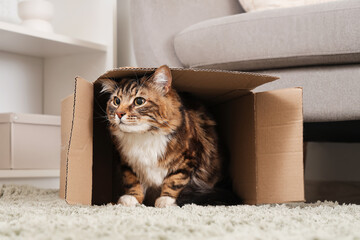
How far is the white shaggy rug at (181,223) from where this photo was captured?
650 millimetres

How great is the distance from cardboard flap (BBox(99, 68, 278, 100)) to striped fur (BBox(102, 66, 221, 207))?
3 cm

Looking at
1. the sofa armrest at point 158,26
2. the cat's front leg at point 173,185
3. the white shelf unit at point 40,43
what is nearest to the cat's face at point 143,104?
the cat's front leg at point 173,185

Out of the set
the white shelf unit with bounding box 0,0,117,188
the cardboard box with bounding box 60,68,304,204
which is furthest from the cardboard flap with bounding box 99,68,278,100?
the white shelf unit with bounding box 0,0,117,188

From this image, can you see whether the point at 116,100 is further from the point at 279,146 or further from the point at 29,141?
the point at 29,141

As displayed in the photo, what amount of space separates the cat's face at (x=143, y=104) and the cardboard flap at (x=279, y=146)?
0.24 m

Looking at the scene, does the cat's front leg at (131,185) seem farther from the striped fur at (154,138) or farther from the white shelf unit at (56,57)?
the white shelf unit at (56,57)

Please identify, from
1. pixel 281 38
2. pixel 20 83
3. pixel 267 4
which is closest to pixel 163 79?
pixel 281 38

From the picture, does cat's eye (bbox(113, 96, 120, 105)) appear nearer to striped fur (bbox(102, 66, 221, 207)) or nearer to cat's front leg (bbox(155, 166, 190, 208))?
striped fur (bbox(102, 66, 221, 207))

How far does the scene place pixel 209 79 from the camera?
1107 millimetres

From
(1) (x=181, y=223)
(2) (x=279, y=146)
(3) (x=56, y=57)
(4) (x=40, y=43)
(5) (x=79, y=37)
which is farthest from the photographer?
(3) (x=56, y=57)

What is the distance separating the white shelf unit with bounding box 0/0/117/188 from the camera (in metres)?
1.98

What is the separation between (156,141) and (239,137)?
11.0 inches

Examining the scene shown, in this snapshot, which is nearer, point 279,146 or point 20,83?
point 279,146

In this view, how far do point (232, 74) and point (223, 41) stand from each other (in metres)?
0.34
